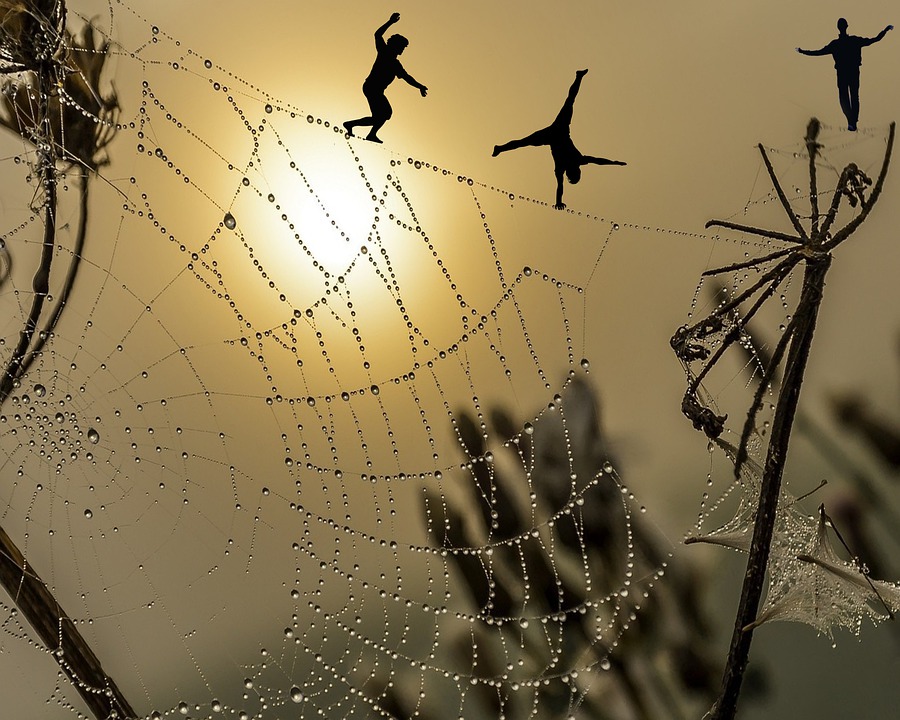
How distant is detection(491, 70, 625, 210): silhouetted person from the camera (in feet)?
2.29

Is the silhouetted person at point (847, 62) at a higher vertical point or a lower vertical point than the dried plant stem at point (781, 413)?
higher

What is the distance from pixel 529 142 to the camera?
71 cm

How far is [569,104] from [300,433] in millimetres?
375

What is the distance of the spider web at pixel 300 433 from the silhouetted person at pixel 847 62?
0.67ft

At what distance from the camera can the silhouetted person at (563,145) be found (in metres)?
0.70

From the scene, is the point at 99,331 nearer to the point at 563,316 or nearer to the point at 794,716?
the point at 563,316

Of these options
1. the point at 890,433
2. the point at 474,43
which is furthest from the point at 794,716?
the point at 474,43

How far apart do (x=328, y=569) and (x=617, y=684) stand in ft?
0.92

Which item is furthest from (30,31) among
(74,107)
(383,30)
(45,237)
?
(383,30)

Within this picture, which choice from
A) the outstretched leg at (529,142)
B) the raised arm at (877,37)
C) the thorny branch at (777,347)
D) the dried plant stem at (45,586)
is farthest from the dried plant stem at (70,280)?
the raised arm at (877,37)

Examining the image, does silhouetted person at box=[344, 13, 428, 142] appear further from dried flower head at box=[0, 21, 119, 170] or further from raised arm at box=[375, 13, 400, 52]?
dried flower head at box=[0, 21, 119, 170]

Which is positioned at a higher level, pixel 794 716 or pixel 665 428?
pixel 665 428

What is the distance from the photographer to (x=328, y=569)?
0.80m

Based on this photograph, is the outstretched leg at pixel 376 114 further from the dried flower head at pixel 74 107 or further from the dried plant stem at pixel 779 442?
the dried plant stem at pixel 779 442
